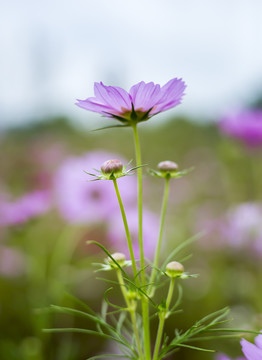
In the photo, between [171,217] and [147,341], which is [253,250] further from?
[147,341]

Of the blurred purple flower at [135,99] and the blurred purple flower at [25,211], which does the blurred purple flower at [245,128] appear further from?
the blurred purple flower at [135,99]

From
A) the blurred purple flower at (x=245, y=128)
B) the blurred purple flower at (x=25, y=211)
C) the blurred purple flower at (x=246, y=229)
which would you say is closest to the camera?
the blurred purple flower at (x=25, y=211)

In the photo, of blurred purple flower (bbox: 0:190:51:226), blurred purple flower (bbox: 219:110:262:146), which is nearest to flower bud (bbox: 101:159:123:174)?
blurred purple flower (bbox: 0:190:51:226)

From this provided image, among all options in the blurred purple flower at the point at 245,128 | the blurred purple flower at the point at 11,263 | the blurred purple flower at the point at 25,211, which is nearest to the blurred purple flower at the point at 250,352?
the blurred purple flower at the point at 25,211

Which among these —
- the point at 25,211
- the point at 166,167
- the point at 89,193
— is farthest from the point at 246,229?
the point at 166,167

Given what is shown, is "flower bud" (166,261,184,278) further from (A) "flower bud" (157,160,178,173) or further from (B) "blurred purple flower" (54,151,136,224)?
(B) "blurred purple flower" (54,151,136,224)

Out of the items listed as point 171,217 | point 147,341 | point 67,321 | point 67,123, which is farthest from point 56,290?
point 67,123
